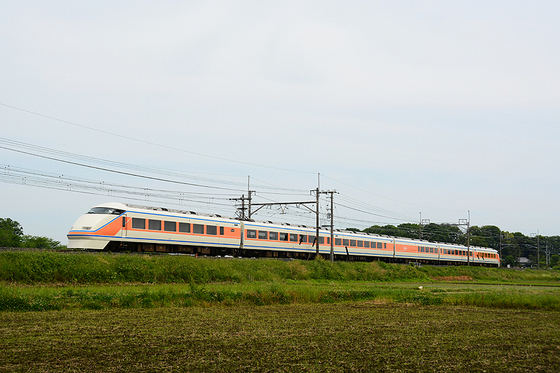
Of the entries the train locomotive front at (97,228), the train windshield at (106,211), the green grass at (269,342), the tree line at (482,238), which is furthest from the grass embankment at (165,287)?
the tree line at (482,238)

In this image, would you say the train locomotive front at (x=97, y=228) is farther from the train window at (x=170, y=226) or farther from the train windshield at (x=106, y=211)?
the train window at (x=170, y=226)

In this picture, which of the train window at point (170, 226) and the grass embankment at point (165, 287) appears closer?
the grass embankment at point (165, 287)

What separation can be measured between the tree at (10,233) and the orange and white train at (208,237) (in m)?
33.2

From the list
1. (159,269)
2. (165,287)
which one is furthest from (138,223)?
(165,287)

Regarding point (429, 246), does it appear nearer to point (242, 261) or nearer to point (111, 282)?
point (242, 261)

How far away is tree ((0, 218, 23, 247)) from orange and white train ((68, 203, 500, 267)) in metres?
33.2

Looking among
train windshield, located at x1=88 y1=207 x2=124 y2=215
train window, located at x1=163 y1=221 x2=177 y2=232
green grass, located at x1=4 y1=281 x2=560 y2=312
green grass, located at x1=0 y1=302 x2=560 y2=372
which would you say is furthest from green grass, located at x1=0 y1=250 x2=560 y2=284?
green grass, located at x1=0 y1=302 x2=560 y2=372

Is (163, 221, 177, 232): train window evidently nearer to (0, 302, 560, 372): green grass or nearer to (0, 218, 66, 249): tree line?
(0, 302, 560, 372): green grass

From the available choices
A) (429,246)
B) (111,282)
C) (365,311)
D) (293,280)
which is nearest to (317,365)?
(365,311)

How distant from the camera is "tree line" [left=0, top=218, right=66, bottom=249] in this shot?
57469mm

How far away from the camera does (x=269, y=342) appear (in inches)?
464

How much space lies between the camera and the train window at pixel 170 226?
3350 centimetres

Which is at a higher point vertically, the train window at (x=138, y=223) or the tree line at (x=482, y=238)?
the train window at (x=138, y=223)

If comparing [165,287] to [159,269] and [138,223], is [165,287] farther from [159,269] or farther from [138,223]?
[138,223]
